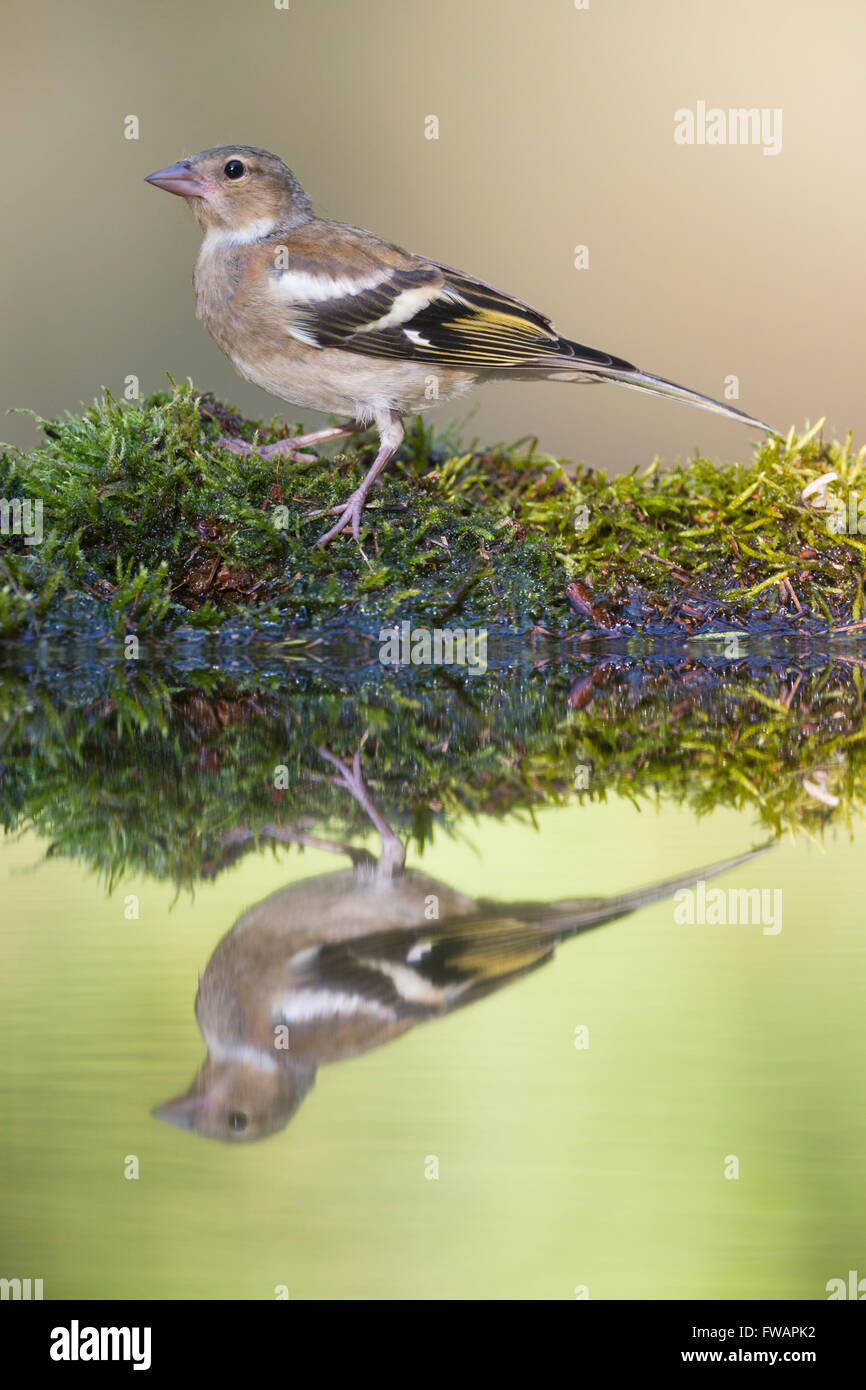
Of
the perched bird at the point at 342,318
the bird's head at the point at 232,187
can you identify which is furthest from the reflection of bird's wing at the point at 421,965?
the bird's head at the point at 232,187

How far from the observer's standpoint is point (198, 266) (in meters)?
6.36

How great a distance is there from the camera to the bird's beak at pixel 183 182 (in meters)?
6.25

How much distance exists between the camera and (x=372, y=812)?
117 inches

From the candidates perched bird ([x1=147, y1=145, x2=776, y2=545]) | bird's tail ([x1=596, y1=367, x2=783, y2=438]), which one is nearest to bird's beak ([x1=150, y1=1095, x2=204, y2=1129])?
perched bird ([x1=147, y1=145, x2=776, y2=545])

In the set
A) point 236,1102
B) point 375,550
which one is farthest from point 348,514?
point 236,1102

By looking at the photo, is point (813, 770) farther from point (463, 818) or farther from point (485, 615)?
point (485, 615)

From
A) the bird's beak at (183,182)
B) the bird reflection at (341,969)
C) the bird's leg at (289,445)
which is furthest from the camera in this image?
the bird's beak at (183,182)

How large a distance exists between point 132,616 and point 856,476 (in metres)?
3.50

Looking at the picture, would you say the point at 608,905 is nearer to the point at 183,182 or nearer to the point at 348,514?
the point at 348,514

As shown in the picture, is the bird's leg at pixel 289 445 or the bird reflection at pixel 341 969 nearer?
the bird reflection at pixel 341 969

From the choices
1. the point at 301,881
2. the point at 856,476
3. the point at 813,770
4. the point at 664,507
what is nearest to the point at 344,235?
the point at 664,507

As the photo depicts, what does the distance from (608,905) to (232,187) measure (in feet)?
16.5

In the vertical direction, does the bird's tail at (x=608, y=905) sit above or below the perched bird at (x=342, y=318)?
below

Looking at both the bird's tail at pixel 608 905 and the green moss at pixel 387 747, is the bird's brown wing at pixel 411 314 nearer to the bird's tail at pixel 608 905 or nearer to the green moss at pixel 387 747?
the green moss at pixel 387 747
